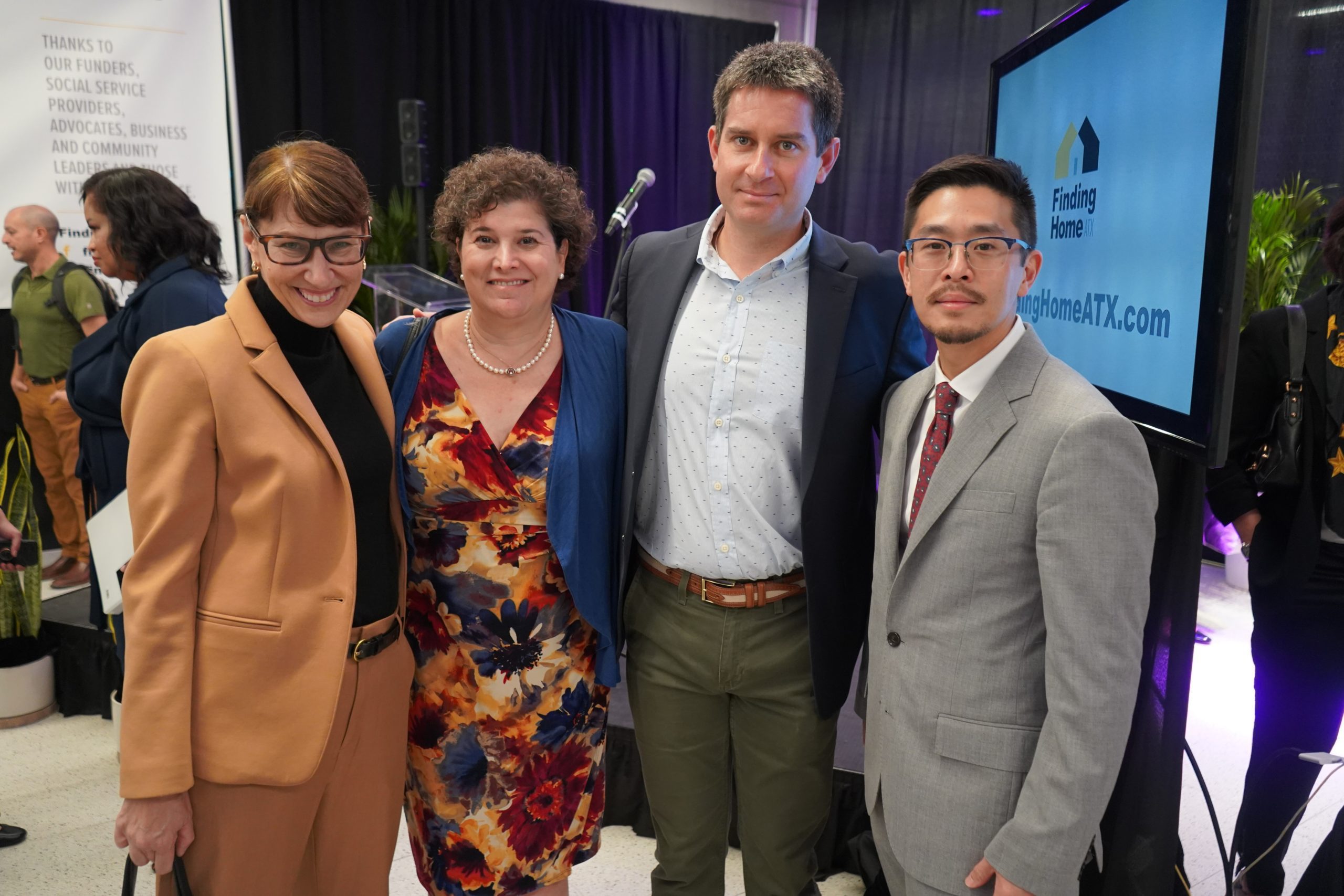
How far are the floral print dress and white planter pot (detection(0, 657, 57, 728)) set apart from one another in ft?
8.38

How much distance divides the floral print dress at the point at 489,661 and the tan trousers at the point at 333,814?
0.11 meters

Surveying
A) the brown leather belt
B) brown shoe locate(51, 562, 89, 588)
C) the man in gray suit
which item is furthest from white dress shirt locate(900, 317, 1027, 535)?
brown shoe locate(51, 562, 89, 588)

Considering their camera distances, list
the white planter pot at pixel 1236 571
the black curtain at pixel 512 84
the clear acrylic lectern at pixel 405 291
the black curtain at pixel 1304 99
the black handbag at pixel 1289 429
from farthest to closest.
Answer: the black curtain at pixel 512 84
the white planter pot at pixel 1236 571
the black curtain at pixel 1304 99
the clear acrylic lectern at pixel 405 291
the black handbag at pixel 1289 429

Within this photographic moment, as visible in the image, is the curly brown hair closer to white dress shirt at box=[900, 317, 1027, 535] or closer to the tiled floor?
white dress shirt at box=[900, 317, 1027, 535]

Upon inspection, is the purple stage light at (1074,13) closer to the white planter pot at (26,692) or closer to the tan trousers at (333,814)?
the tan trousers at (333,814)

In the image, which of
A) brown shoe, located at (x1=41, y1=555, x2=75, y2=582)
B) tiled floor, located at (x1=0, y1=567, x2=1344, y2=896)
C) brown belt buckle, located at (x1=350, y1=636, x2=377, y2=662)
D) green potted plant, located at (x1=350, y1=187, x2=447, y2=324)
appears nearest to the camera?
brown belt buckle, located at (x1=350, y1=636, x2=377, y2=662)

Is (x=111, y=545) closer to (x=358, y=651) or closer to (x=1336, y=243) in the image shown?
(x=358, y=651)

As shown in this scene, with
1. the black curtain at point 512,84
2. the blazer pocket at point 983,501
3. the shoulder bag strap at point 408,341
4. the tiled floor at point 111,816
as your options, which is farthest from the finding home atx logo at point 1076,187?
the black curtain at point 512,84

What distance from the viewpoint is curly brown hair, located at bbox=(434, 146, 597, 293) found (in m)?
Answer: 1.81

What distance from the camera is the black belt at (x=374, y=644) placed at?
163cm

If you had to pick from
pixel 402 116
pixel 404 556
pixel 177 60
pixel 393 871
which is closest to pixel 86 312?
pixel 177 60

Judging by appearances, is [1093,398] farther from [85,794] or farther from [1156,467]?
[85,794]

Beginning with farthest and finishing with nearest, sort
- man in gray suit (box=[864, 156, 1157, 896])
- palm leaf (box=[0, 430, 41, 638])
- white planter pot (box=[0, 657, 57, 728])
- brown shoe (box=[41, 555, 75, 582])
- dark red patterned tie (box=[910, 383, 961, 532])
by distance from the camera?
1. brown shoe (box=[41, 555, 75, 582])
2. white planter pot (box=[0, 657, 57, 728])
3. palm leaf (box=[0, 430, 41, 638])
4. dark red patterned tie (box=[910, 383, 961, 532])
5. man in gray suit (box=[864, 156, 1157, 896])

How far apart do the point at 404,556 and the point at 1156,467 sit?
138 cm
